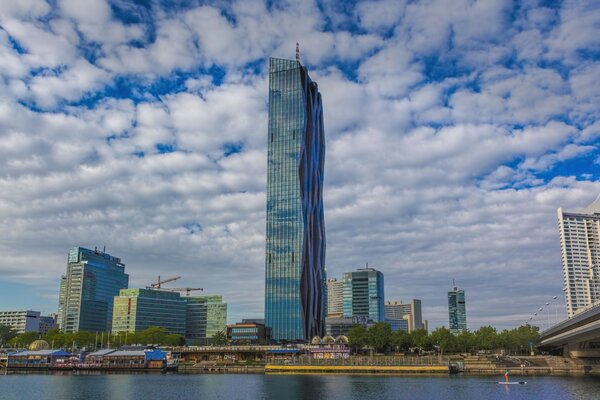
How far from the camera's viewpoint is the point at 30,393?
384ft

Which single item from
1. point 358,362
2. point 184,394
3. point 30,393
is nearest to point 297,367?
point 358,362

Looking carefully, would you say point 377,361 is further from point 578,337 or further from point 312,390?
point 312,390

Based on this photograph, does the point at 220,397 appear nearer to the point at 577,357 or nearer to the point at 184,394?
the point at 184,394

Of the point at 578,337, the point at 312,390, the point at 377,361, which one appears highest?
the point at 578,337

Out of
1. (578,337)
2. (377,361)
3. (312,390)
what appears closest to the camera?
(312,390)

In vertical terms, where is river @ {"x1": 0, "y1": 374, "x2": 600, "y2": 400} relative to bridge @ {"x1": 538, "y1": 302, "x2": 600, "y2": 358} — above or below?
below

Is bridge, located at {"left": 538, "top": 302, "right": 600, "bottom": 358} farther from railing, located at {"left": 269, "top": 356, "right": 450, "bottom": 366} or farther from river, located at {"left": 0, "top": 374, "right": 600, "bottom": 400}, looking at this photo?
railing, located at {"left": 269, "top": 356, "right": 450, "bottom": 366}

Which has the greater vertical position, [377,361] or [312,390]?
[377,361]

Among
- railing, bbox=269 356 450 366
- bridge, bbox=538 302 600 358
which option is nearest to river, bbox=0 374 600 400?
bridge, bbox=538 302 600 358

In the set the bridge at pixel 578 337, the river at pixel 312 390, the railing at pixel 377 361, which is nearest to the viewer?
the river at pixel 312 390

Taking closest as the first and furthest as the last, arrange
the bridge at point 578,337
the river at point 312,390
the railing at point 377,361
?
the river at point 312,390 → the bridge at point 578,337 → the railing at point 377,361

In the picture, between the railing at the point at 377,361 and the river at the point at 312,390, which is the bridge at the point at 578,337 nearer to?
the river at the point at 312,390

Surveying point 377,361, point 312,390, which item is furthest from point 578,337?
point 312,390

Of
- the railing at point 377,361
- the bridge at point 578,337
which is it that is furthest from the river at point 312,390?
the railing at point 377,361
